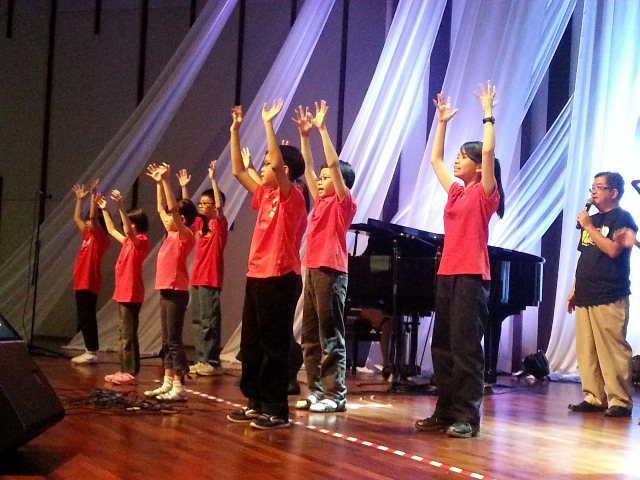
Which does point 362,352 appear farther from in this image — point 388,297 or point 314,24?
point 314,24

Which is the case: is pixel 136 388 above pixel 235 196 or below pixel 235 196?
below

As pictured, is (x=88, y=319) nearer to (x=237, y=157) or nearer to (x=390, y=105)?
(x=390, y=105)

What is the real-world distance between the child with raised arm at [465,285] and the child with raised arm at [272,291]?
652 millimetres

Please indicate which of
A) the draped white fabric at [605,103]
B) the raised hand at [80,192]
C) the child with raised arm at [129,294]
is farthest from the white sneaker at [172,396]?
the draped white fabric at [605,103]

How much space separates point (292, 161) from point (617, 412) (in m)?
2.38

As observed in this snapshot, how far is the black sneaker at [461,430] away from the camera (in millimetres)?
3289

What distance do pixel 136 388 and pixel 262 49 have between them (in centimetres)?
473

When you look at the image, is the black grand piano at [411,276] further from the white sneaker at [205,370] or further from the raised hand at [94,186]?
the raised hand at [94,186]

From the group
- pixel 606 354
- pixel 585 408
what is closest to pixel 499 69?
pixel 606 354

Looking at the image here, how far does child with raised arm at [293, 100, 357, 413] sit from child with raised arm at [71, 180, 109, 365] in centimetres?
276

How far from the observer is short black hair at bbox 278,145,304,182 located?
11.5 feet

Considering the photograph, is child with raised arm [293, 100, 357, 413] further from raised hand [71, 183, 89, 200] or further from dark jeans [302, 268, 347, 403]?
raised hand [71, 183, 89, 200]

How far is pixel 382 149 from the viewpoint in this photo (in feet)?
19.2

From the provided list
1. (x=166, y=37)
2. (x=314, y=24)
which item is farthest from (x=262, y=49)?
(x=314, y=24)
